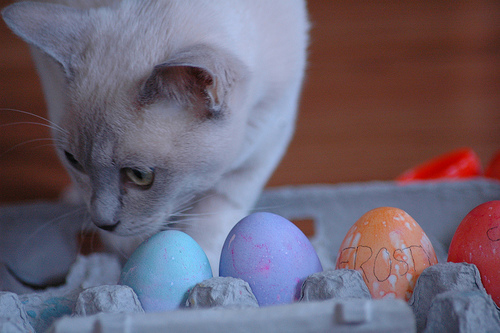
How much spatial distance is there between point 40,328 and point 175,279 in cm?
23

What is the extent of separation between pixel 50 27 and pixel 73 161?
0.26 m

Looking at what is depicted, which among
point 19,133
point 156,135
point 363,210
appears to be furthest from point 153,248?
point 19,133

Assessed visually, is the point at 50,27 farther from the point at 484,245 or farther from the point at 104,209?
the point at 484,245

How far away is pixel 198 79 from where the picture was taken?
756 mm

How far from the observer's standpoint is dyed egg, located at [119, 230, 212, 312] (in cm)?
69

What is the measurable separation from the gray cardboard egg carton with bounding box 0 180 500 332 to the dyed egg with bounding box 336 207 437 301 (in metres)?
0.03

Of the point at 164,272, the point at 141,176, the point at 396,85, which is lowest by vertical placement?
the point at 164,272

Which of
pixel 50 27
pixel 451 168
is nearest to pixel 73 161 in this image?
pixel 50 27

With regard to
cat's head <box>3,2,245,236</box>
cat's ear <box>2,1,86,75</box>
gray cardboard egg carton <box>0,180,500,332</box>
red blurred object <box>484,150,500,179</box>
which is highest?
cat's ear <box>2,1,86,75</box>

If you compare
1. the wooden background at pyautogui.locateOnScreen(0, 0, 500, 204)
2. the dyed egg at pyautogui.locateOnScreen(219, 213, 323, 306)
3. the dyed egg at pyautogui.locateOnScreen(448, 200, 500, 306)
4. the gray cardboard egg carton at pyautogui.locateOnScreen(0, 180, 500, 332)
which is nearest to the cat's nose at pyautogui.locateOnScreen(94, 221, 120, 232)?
the gray cardboard egg carton at pyautogui.locateOnScreen(0, 180, 500, 332)

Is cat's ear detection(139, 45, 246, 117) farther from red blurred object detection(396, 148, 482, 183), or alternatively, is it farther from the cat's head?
red blurred object detection(396, 148, 482, 183)

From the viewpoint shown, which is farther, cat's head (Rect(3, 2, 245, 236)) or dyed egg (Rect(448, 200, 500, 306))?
cat's head (Rect(3, 2, 245, 236))

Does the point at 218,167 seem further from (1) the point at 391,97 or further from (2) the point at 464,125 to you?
(2) the point at 464,125

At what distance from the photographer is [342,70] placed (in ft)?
8.23
